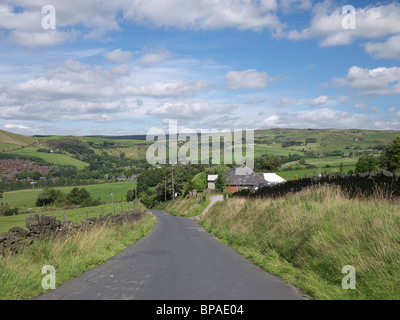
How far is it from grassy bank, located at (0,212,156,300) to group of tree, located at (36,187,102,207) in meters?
80.2

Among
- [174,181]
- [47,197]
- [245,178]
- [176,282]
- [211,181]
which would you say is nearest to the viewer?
[176,282]

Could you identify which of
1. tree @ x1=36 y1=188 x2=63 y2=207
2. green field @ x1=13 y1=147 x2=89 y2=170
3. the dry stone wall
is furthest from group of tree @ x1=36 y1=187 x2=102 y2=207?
the dry stone wall

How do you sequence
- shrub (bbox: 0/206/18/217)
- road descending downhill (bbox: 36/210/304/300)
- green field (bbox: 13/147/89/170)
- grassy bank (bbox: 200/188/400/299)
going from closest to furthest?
grassy bank (bbox: 200/188/400/299), road descending downhill (bbox: 36/210/304/300), shrub (bbox: 0/206/18/217), green field (bbox: 13/147/89/170)

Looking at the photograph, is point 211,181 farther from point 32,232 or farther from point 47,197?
point 32,232

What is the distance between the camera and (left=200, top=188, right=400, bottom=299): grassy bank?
643cm

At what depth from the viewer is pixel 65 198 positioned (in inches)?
3679

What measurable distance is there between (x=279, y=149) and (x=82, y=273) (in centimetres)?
14866

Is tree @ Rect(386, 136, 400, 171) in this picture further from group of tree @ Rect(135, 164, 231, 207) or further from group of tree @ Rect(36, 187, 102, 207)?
group of tree @ Rect(36, 187, 102, 207)

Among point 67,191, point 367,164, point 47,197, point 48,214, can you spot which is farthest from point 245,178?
point 67,191

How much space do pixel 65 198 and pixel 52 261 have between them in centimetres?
8969
